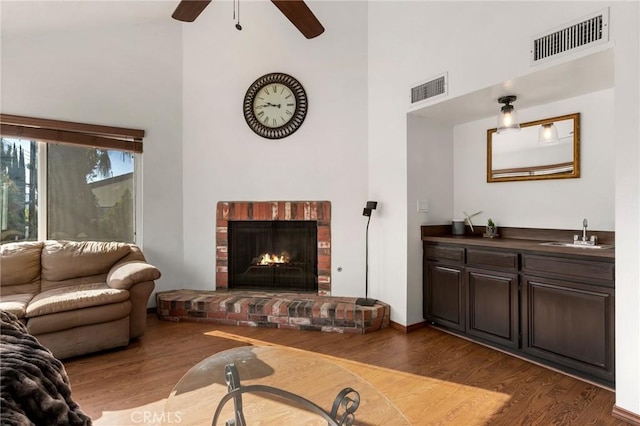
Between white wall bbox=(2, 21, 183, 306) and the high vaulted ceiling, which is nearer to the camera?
the high vaulted ceiling

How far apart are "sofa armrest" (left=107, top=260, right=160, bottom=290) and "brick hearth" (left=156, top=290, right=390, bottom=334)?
67 cm

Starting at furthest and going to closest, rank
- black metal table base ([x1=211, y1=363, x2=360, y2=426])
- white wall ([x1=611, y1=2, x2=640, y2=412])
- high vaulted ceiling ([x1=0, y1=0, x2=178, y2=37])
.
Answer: high vaulted ceiling ([x1=0, y1=0, x2=178, y2=37]) < white wall ([x1=611, y1=2, x2=640, y2=412]) < black metal table base ([x1=211, y1=363, x2=360, y2=426])

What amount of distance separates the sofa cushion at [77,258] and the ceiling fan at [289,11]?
2.23 metres

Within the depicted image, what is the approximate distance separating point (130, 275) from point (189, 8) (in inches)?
84.6

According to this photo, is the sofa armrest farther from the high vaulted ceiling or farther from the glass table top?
the high vaulted ceiling

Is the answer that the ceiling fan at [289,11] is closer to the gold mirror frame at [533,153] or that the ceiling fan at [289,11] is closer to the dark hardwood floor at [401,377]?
the gold mirror frame at [533,153]

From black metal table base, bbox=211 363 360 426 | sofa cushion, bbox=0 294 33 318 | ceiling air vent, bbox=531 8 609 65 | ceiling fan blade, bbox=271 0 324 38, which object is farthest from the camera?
sofa cushion, bbox=0 294 33 318

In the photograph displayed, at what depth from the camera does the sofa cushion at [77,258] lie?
314 centimetres

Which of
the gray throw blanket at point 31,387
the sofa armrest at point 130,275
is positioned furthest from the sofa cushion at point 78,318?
the gray throw blanket at point 31,387

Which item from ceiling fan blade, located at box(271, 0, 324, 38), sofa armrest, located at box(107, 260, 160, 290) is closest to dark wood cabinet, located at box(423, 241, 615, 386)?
ceiling fan blade, located at box(271, 0, 324, 38)

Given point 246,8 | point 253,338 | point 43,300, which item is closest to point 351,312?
point 253,338

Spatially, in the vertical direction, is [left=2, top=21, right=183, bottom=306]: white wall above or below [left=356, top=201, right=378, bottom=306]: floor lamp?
above

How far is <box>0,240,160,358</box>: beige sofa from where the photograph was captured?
2.54 metres

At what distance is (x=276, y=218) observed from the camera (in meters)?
3.88
